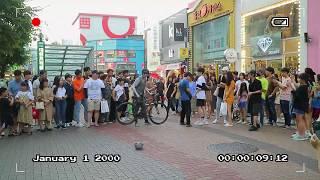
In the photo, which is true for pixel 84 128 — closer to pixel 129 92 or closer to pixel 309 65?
pixel 129 92

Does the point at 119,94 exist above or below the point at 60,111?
above

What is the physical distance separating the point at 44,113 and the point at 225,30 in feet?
52.3

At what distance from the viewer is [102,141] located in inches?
426

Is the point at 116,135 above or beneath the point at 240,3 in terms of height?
beneath

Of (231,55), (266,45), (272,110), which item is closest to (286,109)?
(272,110)

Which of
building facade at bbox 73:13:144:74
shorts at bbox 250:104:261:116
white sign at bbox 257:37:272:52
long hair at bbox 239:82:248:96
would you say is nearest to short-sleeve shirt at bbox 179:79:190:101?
long hair at bbox 239:82:248:96

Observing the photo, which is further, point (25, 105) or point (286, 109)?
point (286, 109)

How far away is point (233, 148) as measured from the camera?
31.3 ft

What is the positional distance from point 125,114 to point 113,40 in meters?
69.6

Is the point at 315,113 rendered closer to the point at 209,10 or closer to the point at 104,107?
the point at 104,107

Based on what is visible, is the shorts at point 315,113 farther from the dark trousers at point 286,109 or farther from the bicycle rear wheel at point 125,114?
the bicycle rear wheel at point 125,114

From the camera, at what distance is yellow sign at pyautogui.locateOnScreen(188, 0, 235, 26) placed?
25547 mm

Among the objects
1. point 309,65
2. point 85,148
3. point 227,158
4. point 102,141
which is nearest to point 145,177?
point 227,158

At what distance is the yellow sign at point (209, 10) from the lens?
83.8ft
